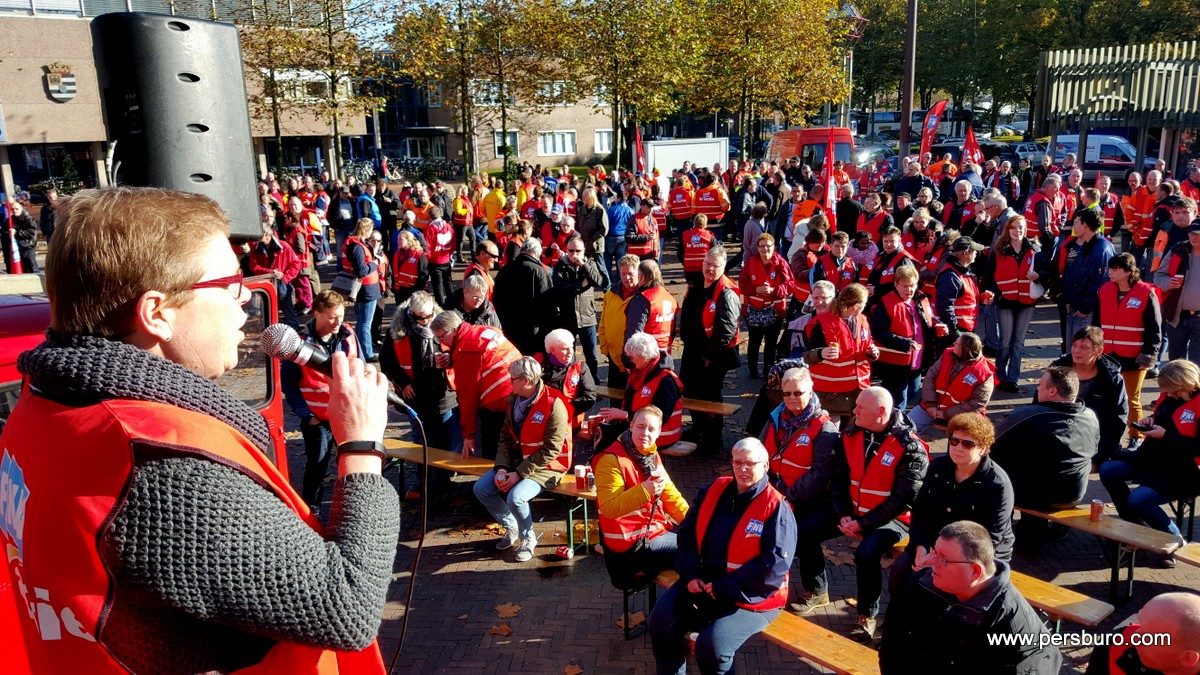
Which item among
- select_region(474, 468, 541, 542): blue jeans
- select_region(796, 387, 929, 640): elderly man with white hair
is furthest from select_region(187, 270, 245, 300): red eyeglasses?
select_region(474, 468, 541, 542): blue jeans

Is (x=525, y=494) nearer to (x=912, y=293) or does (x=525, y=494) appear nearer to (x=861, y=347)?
(x=861, y=347)

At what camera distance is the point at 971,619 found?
12.7 feet

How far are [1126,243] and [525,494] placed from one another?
587 inches

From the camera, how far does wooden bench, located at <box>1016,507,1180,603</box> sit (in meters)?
5.31

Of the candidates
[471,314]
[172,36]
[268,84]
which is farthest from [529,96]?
[172,36]

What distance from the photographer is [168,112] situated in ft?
11.1

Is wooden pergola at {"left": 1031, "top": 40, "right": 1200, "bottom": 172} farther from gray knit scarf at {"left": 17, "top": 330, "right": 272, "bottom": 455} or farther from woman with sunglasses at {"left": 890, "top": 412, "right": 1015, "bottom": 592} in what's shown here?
gray knit scarf at {"left": 17, "top": 330, "right": 272, "bottom": 455}

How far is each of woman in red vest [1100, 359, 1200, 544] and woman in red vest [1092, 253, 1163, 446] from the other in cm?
184

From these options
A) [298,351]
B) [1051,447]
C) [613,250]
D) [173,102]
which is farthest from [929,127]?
[298,351]

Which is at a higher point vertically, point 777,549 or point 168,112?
point 168,112

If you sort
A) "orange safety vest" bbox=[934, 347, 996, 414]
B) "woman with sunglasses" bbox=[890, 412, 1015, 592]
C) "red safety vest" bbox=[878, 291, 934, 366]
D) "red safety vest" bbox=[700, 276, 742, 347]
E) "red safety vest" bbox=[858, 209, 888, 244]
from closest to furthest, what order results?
"woman with sunglasses" bbox=[890, 412, 1015, 592] < "orange safety vest" bbox=[934, 347, 996, 414] < "red safety vest" bbox=[878, 291, 934, 366] < "red safety vest" bbox=[700, 276, 742, 347] < "red safety vest" bbox=[858, 209, 888, 244]

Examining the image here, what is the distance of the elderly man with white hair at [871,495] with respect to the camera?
532 centimetres

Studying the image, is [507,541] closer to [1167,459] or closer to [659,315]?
[659,315]

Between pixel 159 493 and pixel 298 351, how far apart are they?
1.03 m
